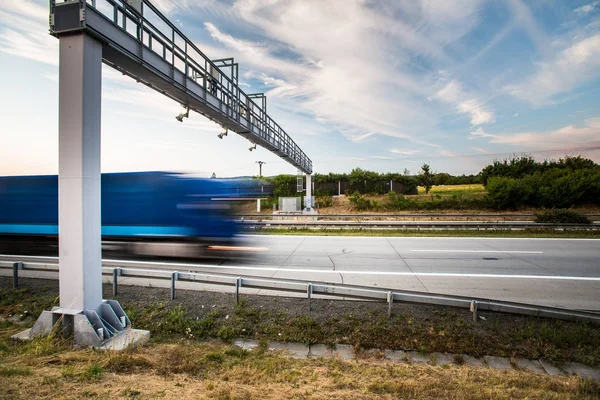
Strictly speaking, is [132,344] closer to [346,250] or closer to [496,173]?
[346,250]

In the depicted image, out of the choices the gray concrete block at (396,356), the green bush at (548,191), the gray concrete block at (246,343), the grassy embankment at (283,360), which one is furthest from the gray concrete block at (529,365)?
the green bush at (548,191)

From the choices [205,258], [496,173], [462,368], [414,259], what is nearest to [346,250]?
[414,259]

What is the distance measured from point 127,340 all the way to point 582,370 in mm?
6261

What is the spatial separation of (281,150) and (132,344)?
750 inches

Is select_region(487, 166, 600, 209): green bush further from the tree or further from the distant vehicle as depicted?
the distant vehicle

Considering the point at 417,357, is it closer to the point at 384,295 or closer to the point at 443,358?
the point at 443,358

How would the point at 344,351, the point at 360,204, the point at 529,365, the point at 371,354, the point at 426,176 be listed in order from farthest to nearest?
the point at 426,176, the point at 360,204, the point at 344,351, the point at 371,354, the point at 529,365

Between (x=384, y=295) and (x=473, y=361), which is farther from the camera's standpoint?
(x=384, y=295)

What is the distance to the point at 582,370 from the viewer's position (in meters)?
4.22

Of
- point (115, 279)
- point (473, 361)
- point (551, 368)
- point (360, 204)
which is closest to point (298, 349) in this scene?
point (473, 361)

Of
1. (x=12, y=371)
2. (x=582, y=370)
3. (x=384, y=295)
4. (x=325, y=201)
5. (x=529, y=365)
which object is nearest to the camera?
(x=12, y=371)

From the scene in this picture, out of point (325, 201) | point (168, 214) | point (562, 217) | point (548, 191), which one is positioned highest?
point (548, 191)

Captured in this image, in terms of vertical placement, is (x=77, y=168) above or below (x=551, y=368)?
above

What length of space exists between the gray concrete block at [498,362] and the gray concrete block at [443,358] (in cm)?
45
